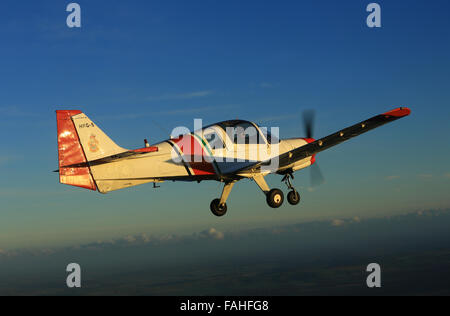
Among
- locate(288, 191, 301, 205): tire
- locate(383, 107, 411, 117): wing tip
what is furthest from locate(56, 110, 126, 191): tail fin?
locate(383, 107, 411, 117): wing tip

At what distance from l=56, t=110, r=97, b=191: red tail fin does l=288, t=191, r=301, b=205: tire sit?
8008 millimetres

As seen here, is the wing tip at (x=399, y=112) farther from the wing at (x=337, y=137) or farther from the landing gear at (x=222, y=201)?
the landing gear at (x=222, y=201)

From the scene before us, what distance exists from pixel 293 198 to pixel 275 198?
1551 mm

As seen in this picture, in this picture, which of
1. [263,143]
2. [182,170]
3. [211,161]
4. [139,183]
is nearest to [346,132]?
[263,143]

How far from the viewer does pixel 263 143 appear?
56.8ft

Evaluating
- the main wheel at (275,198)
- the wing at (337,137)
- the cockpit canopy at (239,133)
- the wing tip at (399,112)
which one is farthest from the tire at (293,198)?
the wing tip at (399,112)

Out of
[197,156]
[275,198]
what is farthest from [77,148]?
[275,198]

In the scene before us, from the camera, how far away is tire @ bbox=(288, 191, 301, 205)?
712 inches

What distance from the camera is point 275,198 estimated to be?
16828mm

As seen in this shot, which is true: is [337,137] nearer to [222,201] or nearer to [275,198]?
[275,198]

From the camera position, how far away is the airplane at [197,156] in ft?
47.8
